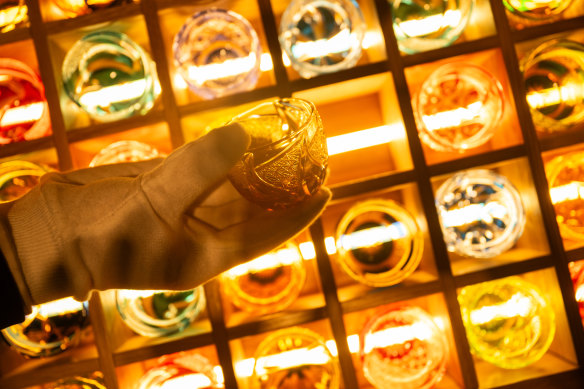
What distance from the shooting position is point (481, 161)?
869 millimetres

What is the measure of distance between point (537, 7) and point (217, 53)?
696 mm

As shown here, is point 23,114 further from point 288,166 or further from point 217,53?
point 288,166

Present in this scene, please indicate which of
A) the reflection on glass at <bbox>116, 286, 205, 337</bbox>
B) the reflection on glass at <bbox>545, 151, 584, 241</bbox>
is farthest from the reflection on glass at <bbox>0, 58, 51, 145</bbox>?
the reflection on glass at <bbox>545, 151, 584, 241</bbox>

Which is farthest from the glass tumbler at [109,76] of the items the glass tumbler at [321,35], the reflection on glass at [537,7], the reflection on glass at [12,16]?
the reflection on glass at [537,7]

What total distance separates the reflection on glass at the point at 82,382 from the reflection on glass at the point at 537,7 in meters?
1.18

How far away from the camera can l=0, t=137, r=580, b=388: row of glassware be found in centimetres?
87

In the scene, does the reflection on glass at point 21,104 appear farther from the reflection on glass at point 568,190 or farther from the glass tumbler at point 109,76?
the reflection on glass at point 568,190

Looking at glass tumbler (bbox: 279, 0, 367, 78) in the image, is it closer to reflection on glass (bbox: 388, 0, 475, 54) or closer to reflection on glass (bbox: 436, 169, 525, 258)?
reflection on glass (bbox: 388, 0, 475, 54)

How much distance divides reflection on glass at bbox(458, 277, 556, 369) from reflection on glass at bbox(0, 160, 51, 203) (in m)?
0.95

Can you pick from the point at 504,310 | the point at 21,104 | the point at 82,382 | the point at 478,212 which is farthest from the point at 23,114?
the point at 504,310

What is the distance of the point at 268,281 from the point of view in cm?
89

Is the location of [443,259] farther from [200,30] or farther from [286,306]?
[200,30]

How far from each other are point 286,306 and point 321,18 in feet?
1.98

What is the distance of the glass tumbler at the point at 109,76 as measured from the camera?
878mm
